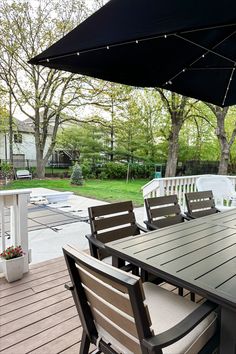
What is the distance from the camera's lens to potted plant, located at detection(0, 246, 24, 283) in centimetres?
259

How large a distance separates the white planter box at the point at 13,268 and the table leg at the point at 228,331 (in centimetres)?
212

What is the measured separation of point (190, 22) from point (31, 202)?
6.75 metres

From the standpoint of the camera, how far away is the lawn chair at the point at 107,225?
214cm

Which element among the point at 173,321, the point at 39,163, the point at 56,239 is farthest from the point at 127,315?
the point at 39,163

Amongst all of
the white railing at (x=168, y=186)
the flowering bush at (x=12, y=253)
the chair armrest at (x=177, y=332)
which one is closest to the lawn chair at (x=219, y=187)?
the white railing at (x=168, y=186)

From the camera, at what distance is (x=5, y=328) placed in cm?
190

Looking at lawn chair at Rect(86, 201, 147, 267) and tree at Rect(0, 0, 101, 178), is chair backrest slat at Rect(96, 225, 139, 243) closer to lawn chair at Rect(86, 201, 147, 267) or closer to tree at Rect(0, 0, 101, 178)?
lawn chair at Rect(86, 201, 147, 267)

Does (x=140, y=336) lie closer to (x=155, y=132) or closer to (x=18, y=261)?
(x=18, y=261)

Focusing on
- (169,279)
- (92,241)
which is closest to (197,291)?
(169,279)

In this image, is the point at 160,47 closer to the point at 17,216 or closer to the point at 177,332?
the point at 177,332

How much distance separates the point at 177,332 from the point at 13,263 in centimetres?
209

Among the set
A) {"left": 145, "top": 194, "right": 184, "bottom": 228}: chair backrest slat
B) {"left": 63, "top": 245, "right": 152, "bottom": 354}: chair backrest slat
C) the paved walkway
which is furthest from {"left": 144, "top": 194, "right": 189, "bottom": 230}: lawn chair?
the paved walkway

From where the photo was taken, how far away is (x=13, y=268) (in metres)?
2.61

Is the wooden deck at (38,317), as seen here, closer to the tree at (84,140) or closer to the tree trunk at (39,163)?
the tree trunk at (39,163)
